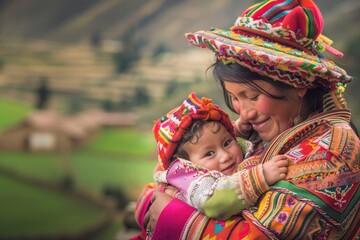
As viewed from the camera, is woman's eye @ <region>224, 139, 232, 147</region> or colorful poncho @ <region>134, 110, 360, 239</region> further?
woman's eye @ <region>224, 139, 232, 147</region>

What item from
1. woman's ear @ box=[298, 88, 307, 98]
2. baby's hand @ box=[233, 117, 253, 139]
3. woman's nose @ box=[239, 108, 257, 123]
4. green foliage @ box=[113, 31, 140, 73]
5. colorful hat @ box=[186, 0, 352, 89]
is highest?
green foliage @ box=[113, 31, 140, 73]

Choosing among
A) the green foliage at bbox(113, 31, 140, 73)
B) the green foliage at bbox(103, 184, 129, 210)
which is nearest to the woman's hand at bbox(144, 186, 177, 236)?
the green foliage at bbox(103, 184, 129, 210)

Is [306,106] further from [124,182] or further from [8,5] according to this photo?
[8,5]

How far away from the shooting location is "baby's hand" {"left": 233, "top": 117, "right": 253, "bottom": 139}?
2.25m

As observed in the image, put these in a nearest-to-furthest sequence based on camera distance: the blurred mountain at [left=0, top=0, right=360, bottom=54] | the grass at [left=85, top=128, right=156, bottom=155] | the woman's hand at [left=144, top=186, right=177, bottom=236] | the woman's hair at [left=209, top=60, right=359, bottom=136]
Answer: the woman's hair at [left=209, top=60, right=359, bottom=136] → the woman's hand at [left=144, top=186, right=177, bottom=236] → the blurred mountain at [left=0, top=0, right=360, bottom=54] → the grass at [left=85, top=128, right=156, bottom=155]

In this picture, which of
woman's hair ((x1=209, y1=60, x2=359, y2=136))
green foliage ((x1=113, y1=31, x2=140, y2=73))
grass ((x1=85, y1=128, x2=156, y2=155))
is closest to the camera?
woman's hair ((x1=209, y1=60, x2=359, y2=136))

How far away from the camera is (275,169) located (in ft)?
5.90

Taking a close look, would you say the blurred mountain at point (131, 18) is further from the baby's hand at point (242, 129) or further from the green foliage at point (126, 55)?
the baby's hand at point (242, 129)

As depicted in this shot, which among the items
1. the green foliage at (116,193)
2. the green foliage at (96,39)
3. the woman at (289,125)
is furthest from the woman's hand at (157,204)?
the green foliage at (96,39)

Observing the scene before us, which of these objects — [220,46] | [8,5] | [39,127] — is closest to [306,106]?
[220,46]

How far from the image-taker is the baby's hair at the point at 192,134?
2062 millimetres

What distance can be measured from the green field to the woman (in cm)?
319

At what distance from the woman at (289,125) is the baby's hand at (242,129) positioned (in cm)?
20

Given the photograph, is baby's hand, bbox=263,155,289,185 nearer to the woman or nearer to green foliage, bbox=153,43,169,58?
the woman
